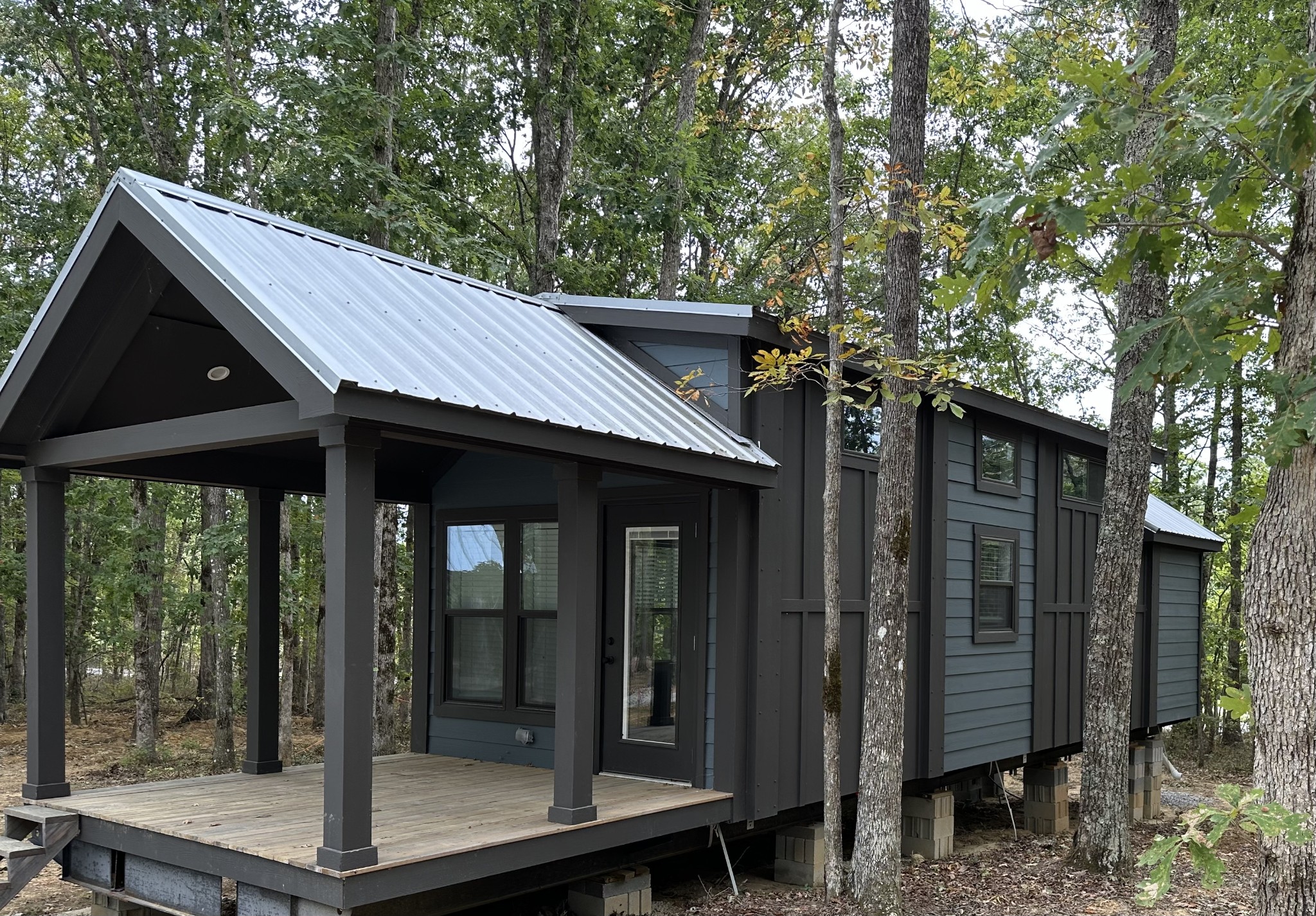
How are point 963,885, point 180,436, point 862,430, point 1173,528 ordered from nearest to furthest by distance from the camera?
point 180,436, point 963,885, point 862,430, point 1173,528

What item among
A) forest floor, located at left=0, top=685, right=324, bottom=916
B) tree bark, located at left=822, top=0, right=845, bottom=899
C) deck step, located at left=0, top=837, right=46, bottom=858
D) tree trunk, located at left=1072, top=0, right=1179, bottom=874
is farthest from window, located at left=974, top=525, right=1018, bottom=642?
forest floor, located at left=0, top=685, right=324, bottom=916

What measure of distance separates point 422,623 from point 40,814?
360 cm

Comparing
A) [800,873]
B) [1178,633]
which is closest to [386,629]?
[800,873]

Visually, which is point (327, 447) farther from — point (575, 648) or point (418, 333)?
point (575, 648)

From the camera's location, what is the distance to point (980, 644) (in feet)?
33.7

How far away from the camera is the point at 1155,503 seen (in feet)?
49.1

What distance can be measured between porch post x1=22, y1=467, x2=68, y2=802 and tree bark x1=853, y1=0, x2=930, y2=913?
5160 millimetres

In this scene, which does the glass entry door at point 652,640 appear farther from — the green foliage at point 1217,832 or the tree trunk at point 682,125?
the tree trunk at point 682,125

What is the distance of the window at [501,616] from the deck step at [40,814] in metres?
3.38

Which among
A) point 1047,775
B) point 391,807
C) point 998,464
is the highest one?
point 998,464

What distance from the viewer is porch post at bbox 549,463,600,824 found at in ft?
20.4

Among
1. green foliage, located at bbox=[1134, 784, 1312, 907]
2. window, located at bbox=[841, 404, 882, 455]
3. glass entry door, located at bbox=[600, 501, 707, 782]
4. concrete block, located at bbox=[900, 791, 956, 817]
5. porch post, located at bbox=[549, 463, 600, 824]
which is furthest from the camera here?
concrete block, located at bbox=[900, 791, 956, 817]

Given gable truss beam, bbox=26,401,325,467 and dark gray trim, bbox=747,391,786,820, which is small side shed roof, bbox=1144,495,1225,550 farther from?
gable truss beam, bbox=26,401,325,467

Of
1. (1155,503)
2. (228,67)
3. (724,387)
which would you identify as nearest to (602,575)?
(724,387)
